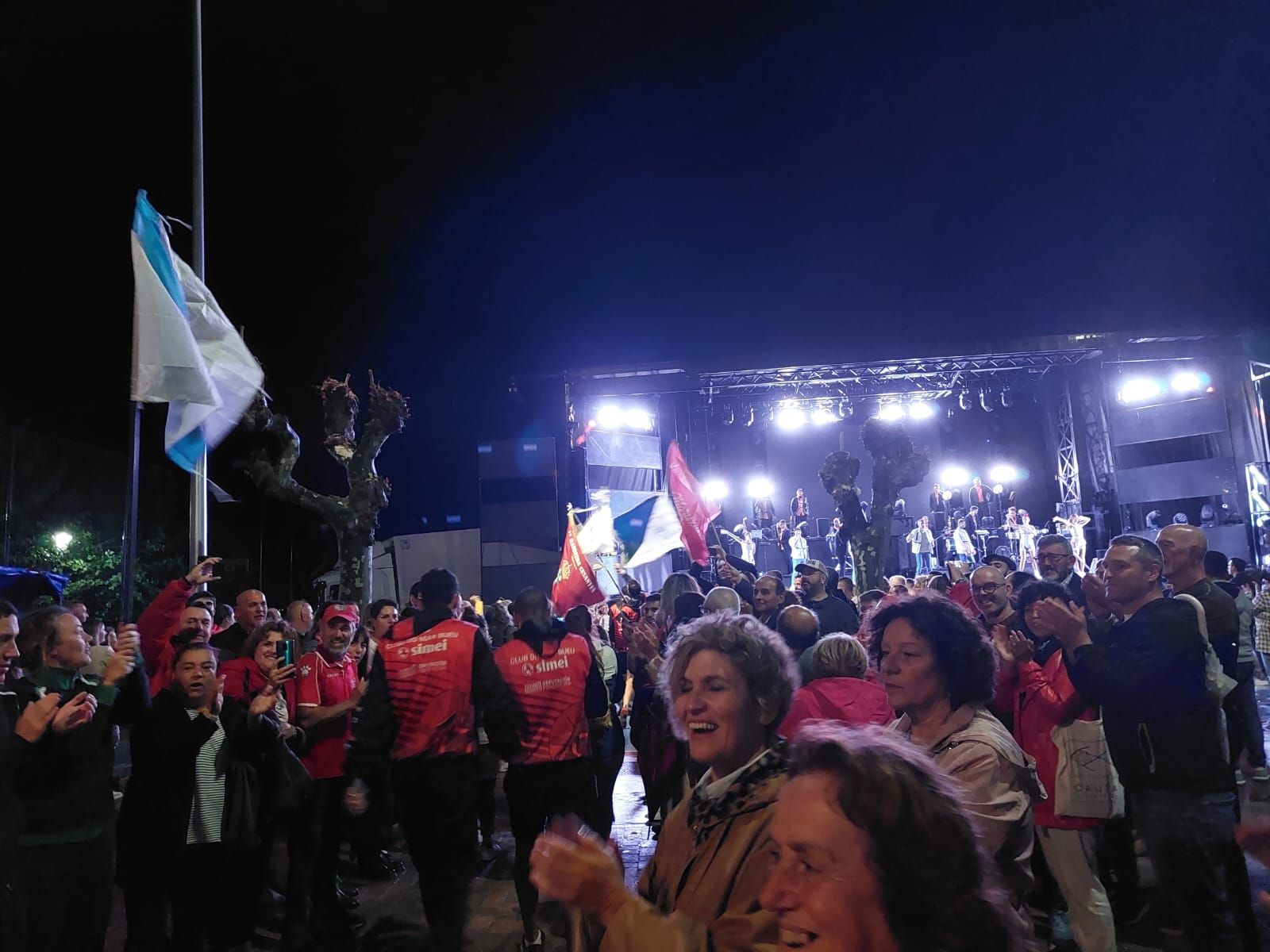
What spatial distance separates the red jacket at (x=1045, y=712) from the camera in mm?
3682

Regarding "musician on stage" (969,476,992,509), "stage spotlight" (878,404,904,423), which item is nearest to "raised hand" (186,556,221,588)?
"stage spotlight" (878,404,904,423)

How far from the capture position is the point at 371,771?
4.29 meters

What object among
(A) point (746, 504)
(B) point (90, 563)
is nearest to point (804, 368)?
(A) point (746, 504)

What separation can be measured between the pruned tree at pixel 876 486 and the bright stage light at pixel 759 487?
326 inches

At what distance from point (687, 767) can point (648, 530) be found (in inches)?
254

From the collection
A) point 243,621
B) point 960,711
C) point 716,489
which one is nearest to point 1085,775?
point 960,711

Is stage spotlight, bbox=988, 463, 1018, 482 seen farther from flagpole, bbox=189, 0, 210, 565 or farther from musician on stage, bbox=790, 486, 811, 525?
flagpole, bbox=189, 0, 210, 565

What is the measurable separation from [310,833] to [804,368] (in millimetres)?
17667

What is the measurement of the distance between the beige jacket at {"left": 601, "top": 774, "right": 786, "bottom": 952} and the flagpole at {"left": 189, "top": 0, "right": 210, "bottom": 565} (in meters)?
6.77

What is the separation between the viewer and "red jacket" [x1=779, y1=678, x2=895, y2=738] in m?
3.55

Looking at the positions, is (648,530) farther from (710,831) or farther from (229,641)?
(710,831)

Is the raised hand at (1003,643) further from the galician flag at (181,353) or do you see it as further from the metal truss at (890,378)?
the metal truss at (890,378)

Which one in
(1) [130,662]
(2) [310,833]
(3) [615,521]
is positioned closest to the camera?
(1) [130,662]

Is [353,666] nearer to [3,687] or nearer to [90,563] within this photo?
[3,687]
